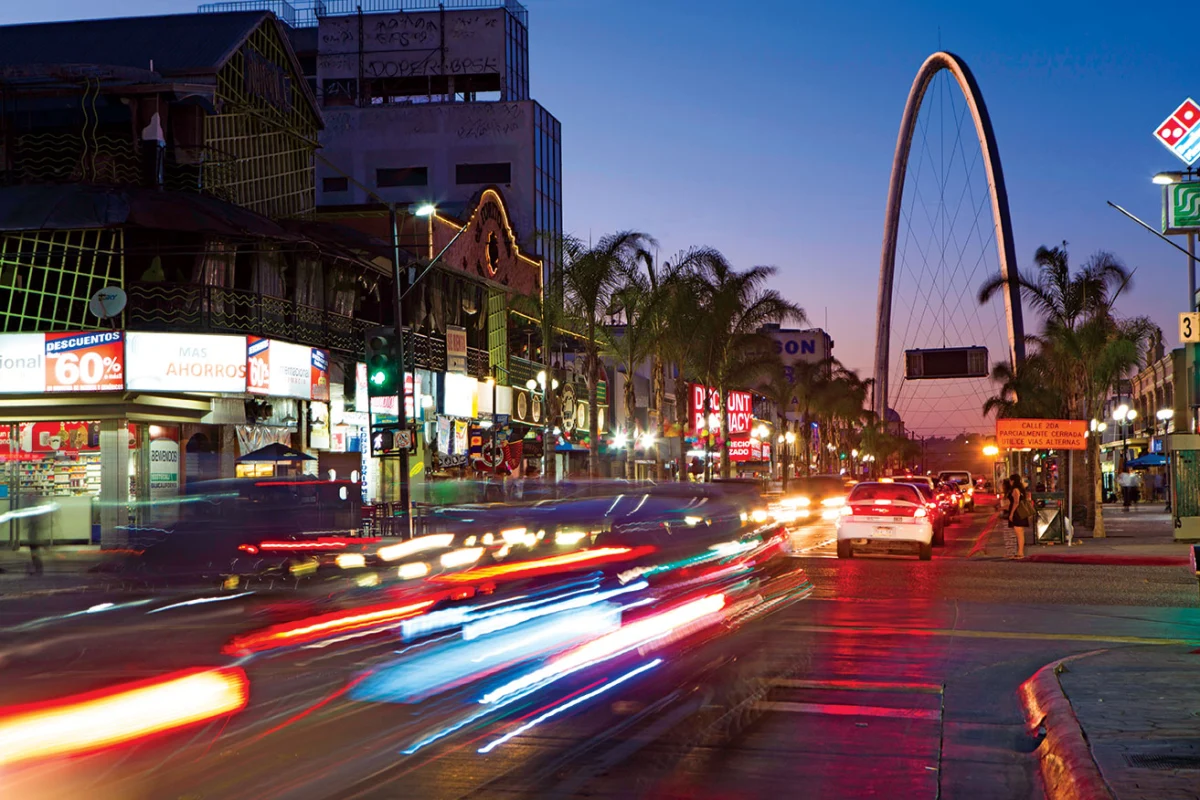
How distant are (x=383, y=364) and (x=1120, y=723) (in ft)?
62.2

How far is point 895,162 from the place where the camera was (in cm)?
11019

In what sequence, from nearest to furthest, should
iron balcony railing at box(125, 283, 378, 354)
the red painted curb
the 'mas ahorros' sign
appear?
the red painted curb → iron balcony railing at box(125, 283, 378, 354) → the 'mas ahorros' sign

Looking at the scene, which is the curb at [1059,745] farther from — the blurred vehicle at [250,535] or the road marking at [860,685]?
the blurred vehicle at [250,535]

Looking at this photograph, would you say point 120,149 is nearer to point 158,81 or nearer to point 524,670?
point 158,81

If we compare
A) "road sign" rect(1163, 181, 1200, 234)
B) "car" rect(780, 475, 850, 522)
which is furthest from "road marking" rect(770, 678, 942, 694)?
"car" rect(780, 475, 850, 522)

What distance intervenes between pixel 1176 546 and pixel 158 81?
28.5 m

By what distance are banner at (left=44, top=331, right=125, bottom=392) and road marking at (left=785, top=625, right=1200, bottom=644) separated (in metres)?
23.2

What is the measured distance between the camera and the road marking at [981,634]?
1468cm

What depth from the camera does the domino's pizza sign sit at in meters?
28.1

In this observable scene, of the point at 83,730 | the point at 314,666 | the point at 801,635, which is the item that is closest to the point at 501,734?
the point at 83,730

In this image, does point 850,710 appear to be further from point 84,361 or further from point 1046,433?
point 84,361

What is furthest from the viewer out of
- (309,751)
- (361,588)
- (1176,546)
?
(1176,546)

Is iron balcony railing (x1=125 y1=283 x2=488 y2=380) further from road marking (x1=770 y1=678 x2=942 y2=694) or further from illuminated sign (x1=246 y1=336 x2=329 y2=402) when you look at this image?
road marking (x1=770 y1=678 x2=942 y2=694)

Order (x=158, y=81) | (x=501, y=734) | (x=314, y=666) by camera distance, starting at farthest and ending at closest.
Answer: (x=158, y=81) → (x=314, y=666) → (x=501, y=734)
